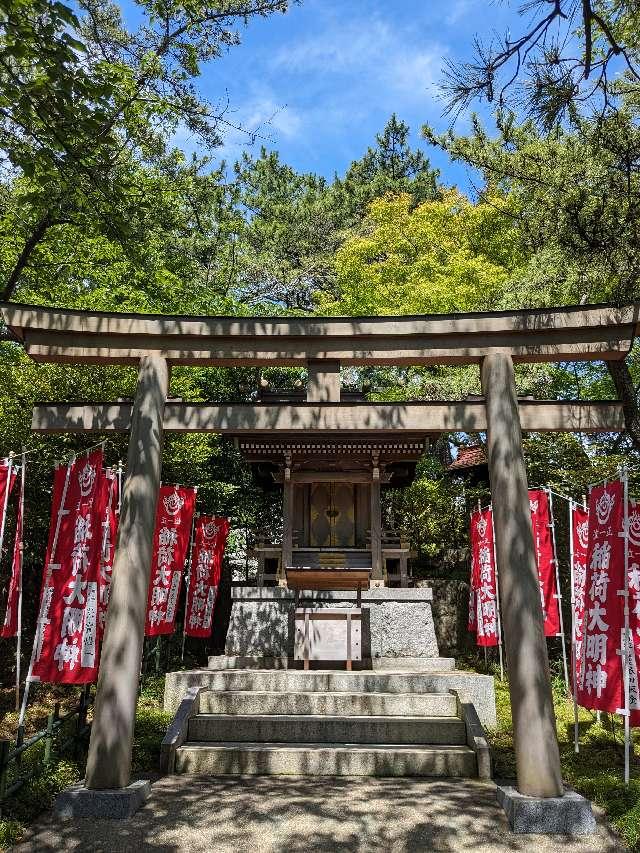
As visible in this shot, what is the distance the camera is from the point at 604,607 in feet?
20.1

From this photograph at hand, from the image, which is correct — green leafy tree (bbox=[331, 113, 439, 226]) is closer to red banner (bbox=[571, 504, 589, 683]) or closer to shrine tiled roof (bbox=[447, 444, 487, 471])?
shrine tiled roof (bbox=[447, 444, 487, 471])

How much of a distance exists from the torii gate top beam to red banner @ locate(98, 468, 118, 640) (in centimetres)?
142

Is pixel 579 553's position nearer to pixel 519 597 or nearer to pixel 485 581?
pixel 485 581

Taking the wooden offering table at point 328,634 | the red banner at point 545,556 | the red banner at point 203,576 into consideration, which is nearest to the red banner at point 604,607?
the red banner at point 545,556

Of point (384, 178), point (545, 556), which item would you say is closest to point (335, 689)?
point (545, 556)

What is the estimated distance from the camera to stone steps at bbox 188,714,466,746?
7184mm

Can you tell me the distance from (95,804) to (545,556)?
7307 millimetres

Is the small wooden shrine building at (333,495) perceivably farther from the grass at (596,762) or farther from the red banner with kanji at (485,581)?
the grass at (596,762)

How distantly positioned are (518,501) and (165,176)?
11.8 meters

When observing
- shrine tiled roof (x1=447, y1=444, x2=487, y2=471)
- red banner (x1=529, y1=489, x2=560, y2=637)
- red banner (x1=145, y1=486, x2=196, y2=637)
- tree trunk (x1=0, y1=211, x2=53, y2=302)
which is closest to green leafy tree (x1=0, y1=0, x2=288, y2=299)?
tree trunk (x1=0, y1=211, x2=53, y2=302)

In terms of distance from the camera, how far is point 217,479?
18.8 m

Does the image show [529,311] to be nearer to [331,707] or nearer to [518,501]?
[518,501]

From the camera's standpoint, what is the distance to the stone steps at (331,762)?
6539mm

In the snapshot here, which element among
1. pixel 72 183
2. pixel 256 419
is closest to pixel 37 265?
pixel 72 183
